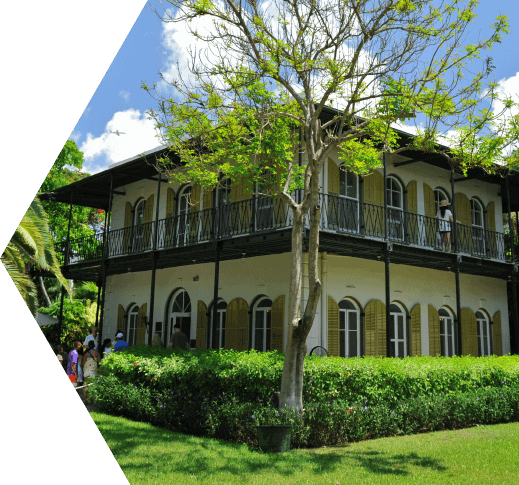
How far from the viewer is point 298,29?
8773mm

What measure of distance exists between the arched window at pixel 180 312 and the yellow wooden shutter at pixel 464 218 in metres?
8.42

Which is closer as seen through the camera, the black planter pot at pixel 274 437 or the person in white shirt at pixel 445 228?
the black planter pot at pixel 274 437

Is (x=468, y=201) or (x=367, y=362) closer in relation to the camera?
(x=367, y=362)

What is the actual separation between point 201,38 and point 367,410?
6.43 metres

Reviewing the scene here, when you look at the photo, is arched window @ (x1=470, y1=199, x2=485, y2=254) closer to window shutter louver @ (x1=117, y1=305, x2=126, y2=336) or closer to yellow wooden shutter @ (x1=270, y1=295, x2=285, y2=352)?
yellow wooden shutter @ (x1=270, y1=295, x2=285, y2=352)

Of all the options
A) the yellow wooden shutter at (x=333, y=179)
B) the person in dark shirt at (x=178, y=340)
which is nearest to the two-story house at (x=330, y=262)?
the yellow wooden shutter at (x=333, y=179)

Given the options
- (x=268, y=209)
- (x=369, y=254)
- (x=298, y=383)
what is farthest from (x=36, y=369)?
(x=369, y=254)

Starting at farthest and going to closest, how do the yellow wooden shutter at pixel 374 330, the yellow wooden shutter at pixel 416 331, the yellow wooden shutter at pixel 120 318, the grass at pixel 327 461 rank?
the yellow wooden shutter at pixel 120 318
the yellow wooden shutter at pixel 416 331
the yellow wooden shutter at pixel 374 330
the grass at pixel 327 461

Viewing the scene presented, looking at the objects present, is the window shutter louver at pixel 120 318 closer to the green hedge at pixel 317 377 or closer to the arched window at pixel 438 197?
the green hedge at pixel 317 377

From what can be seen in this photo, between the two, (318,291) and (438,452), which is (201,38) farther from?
(438,452)

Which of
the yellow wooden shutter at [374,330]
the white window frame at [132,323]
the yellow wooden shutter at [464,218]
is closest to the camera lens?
the yellow wooden shutter at [374,330]

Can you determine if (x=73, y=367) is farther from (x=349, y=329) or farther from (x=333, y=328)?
(x=349, y=329)

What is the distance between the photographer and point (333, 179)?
14141 millimetres

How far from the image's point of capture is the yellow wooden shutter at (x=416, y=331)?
1548 cm
